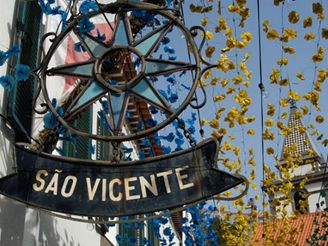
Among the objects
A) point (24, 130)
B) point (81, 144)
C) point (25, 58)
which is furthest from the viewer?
point (81, 144)

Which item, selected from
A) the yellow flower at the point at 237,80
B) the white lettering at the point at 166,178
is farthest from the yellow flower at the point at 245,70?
the white lettering at the point at 166,178

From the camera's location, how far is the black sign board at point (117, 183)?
→ 4777 mm

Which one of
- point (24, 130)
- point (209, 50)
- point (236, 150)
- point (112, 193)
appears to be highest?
point (209, 50)

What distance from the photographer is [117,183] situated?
191 inches

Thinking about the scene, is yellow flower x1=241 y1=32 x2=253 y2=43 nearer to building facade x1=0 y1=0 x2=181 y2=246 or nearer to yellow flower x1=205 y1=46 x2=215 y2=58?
yellow flower x1=205 y1=46 x2=215 y2=58

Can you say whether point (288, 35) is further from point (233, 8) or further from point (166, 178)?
point (166, 178)

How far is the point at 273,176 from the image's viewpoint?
11523 mm

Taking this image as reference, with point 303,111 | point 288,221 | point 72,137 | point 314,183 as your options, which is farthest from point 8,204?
point 314,183

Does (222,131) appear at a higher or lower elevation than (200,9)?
lower

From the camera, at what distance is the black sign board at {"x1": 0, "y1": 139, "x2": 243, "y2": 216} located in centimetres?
478

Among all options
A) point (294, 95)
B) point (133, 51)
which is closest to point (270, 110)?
point (294, 95)

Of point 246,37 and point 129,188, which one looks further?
point 246,37

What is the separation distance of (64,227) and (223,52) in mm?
3104

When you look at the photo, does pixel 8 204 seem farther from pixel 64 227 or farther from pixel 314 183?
pixel 314 183
